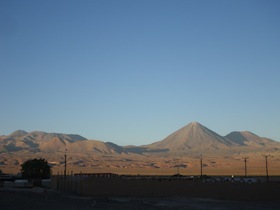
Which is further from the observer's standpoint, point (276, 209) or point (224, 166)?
point (224, 166)

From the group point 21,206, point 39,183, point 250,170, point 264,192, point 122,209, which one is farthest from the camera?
point 250,170

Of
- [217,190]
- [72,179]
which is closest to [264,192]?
[217,190]

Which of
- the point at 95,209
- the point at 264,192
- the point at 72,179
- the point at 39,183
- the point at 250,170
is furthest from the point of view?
the point at 250,170

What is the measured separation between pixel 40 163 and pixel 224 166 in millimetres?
106204

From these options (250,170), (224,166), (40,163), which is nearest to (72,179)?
(40,163)

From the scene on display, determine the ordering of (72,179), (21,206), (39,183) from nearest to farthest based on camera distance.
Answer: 1. (21,206)
2. (72,179)
3. (39,183)

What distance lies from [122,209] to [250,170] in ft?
428

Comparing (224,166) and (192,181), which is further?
(224,166)

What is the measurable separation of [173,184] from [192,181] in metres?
3.14

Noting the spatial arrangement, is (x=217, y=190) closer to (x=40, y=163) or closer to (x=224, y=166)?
(x=40, y=163)

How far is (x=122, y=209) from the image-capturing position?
38188mm

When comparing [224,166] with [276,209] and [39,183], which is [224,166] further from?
[276,209]

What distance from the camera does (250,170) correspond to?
160750mm

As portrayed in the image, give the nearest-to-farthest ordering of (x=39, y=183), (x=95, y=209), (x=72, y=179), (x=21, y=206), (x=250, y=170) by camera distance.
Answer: (x=21, y=206) < (x=95, y=209) < (x=72, y=179) < (x=39, y=183) < (x=250, y=170)
